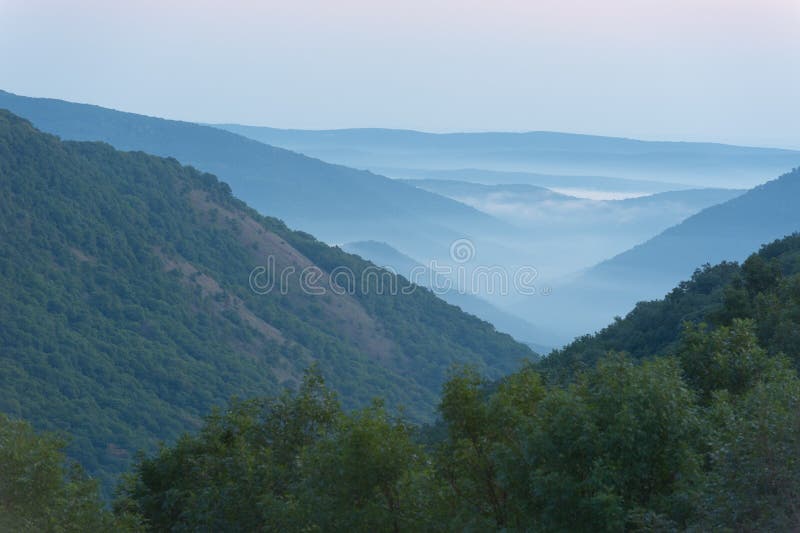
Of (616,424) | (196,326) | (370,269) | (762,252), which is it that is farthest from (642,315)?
(370,269)

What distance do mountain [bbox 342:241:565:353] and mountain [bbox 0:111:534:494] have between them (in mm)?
52755

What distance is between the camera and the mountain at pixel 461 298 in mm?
151000

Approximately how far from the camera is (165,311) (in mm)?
69375

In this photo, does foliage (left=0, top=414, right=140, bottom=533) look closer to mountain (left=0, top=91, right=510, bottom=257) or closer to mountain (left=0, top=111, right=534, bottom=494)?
mountain (left=0, top=111, right=534, bottom=494)

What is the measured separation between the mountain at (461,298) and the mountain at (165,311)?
52.8 meters

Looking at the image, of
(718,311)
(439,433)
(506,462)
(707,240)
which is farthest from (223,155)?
(506,462)

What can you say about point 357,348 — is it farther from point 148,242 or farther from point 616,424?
point 616,424

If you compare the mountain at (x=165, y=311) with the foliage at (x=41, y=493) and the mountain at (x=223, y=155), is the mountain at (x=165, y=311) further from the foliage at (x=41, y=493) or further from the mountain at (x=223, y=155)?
the mountain at (x=223, y=155)

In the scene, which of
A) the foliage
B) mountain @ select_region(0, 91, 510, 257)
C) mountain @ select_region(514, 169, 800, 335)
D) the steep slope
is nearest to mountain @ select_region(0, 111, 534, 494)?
the steep slope

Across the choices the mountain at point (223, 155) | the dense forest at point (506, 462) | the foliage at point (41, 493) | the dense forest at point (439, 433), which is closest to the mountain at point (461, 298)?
the mountain at point (223, 155)

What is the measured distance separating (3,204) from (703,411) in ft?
201

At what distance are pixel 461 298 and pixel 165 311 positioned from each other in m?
93.0

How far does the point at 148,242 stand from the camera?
76.0 m

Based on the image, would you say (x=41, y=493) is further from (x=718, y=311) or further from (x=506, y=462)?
(x=718, y=311)
